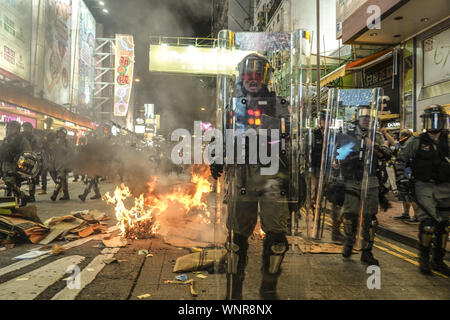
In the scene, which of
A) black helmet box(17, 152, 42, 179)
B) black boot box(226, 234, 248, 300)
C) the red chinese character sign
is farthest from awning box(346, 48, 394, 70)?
the red chinese character sign

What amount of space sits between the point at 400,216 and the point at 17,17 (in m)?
17.4

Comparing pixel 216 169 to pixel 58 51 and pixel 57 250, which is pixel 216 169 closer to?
pixel 57 250

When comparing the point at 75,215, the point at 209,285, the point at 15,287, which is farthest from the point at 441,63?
the point at 15,287

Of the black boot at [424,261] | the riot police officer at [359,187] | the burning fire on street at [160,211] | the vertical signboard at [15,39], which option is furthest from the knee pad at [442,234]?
the vertical signboard at [15,39]

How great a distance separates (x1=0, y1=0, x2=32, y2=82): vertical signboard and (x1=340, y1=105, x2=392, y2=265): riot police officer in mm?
14217

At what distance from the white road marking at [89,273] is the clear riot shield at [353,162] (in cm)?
302

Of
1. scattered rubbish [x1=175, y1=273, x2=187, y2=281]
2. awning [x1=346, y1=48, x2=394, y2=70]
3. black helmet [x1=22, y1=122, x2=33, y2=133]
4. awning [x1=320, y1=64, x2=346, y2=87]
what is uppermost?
awning [x1=346, y1=48, x2=394, y2=70]

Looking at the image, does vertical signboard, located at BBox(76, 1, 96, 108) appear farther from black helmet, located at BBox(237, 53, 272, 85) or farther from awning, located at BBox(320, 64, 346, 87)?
black helmet, located at BBox(237, 53, 272, 85)

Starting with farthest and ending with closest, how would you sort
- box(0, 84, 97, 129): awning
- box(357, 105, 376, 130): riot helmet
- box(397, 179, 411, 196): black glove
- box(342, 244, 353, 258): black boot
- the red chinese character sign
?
the red chinese character sign < box(0, 84, 97, 129): awning < box(357, 105, 376, 130): riot helmet < box(342, 244, 353, 258): black boot < box(397, 179, 411, 196): black glove

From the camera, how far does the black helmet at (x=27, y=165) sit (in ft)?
24.1

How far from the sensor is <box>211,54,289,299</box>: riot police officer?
255 cm

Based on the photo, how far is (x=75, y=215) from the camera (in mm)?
5105

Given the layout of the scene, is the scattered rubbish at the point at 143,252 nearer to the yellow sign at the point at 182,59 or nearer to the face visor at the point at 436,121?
the face visor at the point at 436,121

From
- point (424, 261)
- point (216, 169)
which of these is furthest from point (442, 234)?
point (216, 169)
